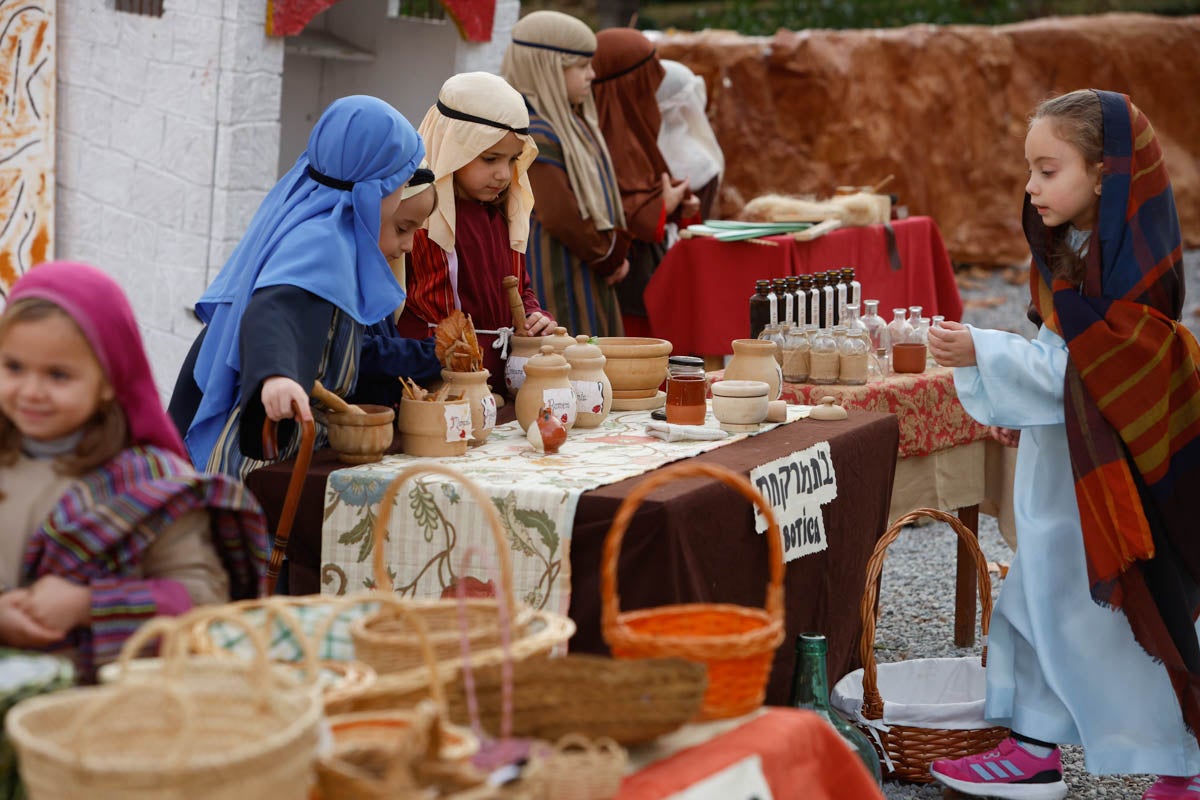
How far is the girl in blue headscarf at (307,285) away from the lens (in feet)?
11.0

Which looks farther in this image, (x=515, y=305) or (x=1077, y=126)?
(x=515, y=305)

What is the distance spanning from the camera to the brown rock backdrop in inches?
502

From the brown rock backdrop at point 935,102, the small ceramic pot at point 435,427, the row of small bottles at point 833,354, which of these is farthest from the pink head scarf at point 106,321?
the brown rock backdrop at point 935,102

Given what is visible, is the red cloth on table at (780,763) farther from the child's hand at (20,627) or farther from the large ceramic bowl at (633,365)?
the large ceramic bowl at (633,365)

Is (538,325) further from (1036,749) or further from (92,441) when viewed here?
→ (92,441)

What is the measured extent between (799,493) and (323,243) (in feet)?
4.41

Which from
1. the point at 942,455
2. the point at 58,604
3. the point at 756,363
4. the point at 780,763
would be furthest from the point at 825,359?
the point at 58,604

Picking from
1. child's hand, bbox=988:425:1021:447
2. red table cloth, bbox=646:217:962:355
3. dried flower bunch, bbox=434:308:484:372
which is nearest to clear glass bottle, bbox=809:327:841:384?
child's hand, bbox=988:425:1021:447

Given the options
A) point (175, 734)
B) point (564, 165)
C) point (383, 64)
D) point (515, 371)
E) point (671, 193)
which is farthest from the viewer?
point (383, 64)

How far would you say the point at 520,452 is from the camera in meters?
3.60

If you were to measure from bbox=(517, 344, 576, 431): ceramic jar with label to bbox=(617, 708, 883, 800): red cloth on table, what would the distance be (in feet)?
4.39

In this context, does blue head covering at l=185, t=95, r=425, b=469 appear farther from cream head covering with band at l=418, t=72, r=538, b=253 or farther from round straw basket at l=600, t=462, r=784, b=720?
round straw basket at l=600, t=462, r=784, b=720

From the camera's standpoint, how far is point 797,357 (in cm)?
494

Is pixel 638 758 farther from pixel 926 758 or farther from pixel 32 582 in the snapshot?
pixel 926 758
